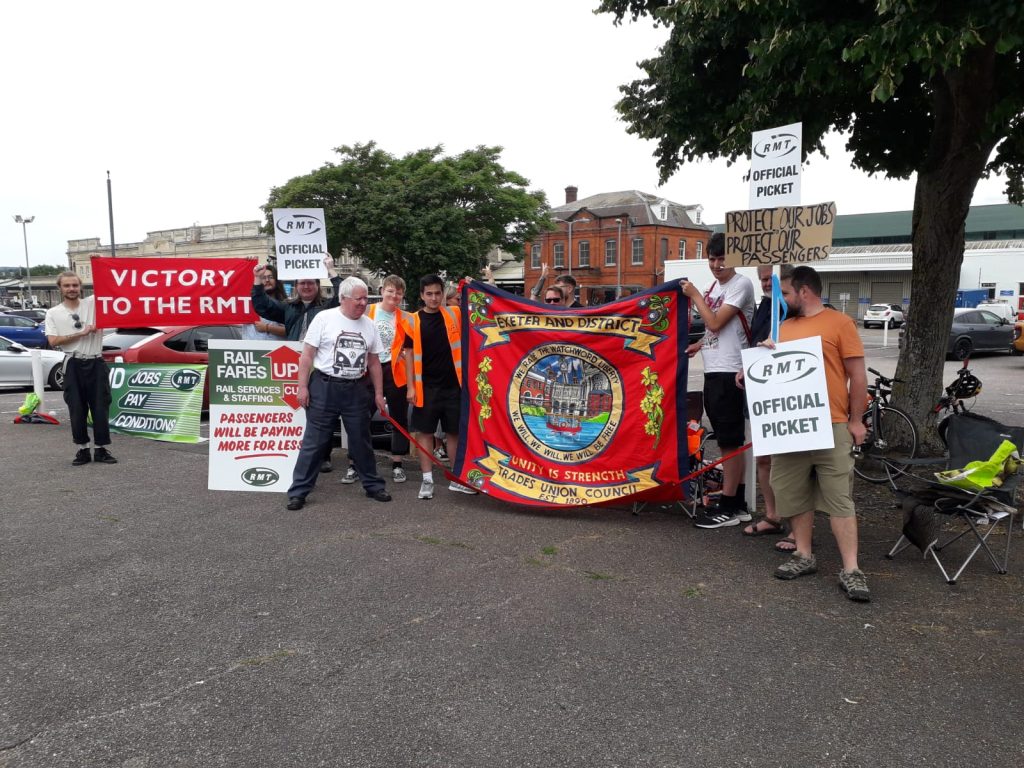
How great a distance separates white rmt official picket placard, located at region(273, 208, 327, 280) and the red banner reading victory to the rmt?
1034 mm

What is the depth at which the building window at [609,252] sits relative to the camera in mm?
64675

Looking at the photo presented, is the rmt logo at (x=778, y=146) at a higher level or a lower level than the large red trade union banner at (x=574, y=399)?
higher

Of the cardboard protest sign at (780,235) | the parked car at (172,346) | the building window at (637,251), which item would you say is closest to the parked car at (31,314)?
the parked car at (172,346)

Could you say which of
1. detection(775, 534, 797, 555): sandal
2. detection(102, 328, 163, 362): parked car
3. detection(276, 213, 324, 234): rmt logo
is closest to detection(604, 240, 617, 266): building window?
detection(102, 328, 163, 362): parked car

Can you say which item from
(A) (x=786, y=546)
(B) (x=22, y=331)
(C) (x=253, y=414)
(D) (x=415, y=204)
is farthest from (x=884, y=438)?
(D) (x=415, y=204)

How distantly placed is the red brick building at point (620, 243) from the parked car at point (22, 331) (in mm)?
44406

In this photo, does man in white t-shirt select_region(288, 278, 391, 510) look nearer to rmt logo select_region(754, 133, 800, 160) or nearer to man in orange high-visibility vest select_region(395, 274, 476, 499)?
man in orange high-visibility vest select_region(395, 274, 476, 499)

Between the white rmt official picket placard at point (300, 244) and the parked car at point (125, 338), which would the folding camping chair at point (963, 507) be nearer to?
the white rmt official picket placard at point (300, 244)

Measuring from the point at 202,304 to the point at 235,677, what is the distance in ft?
20.7

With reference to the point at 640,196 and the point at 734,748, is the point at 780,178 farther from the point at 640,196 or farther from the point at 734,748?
the point at 640,196

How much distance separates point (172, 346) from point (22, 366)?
256 inches

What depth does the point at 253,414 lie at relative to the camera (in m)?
6.71

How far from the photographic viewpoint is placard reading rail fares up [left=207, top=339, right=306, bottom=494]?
662cm

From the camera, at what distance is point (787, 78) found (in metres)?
6.62
